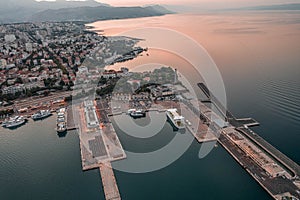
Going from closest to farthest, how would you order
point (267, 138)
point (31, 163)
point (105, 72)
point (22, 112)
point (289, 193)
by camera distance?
1. point (289, 193)
2. point (31, 163)
3. point (267, 138)
4. point (22, 112)
5. point (105, 72)

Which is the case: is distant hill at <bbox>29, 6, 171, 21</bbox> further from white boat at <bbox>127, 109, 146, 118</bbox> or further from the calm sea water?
the calm sea water

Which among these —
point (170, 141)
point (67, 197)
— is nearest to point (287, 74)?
point (170, 141)

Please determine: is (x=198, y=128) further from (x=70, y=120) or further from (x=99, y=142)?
(x=70, y=120)

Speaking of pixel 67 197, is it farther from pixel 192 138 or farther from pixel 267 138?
pixel 267 138

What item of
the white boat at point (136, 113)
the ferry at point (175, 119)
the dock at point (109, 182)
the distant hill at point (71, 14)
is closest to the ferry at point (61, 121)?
the white boat at point (136, 113)

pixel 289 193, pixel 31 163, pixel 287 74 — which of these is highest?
pixel 287 74

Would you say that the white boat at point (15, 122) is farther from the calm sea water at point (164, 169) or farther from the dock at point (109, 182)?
the dock at point (109, 182)

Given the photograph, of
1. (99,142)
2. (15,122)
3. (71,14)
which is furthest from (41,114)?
(71,14)
